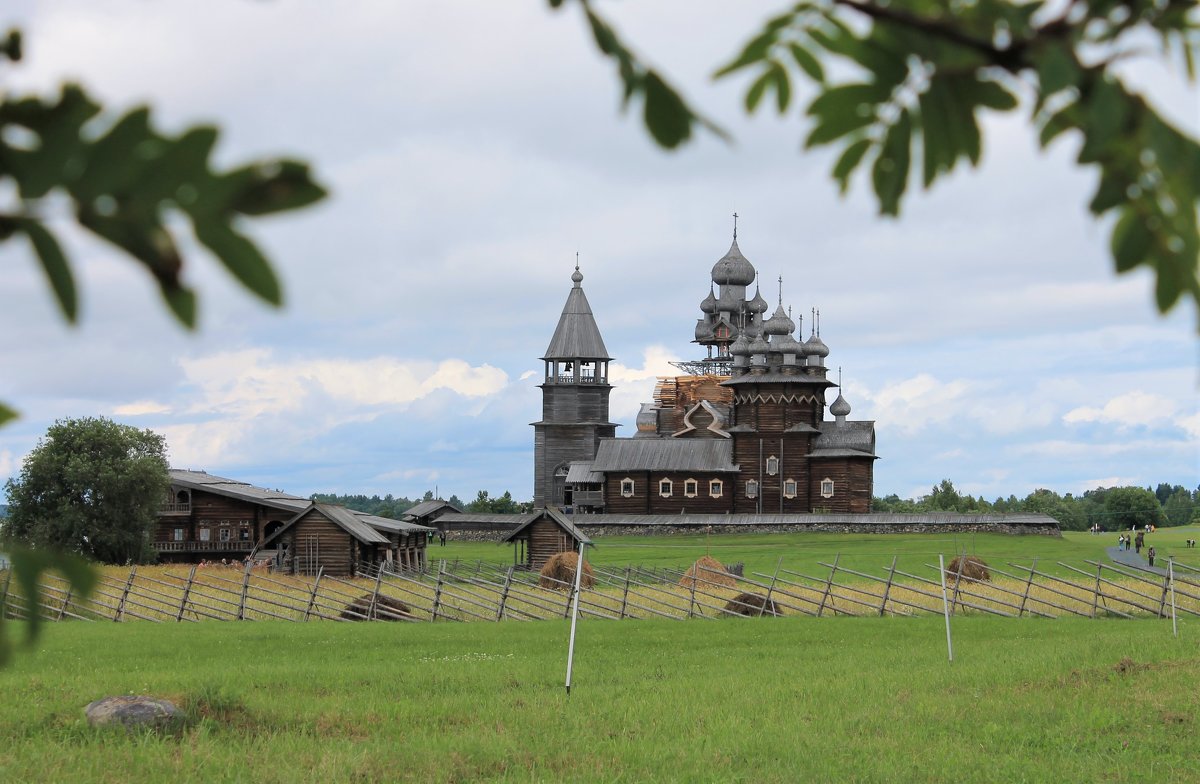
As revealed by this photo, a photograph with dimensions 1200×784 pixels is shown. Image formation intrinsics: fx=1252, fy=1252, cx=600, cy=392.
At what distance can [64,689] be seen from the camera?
1330 centimetres

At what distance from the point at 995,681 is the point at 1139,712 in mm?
2434

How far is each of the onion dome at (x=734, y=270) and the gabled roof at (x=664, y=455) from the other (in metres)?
23.8

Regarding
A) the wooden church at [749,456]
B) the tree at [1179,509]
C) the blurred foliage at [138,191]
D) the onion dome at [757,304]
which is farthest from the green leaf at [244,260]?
the tree at [1179,509]

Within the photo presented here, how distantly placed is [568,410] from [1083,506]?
62044 mm

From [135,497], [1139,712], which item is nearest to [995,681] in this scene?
[1139,712]

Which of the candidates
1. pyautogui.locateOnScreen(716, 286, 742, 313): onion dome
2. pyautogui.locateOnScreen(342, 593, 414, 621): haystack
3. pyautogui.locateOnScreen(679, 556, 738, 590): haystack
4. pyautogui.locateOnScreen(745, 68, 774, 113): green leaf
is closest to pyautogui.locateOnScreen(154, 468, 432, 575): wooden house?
pyautogui.locateOnScreen(679, 556, 738, 590): haystack

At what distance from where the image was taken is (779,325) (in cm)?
6266

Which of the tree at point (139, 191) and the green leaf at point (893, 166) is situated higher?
the green leaf at point (893, 166)

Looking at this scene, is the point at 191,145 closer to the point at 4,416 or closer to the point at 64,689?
the point at 4,416

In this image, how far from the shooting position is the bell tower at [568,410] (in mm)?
68688

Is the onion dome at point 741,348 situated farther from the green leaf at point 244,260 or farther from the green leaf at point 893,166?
the green leaf at point 244,260

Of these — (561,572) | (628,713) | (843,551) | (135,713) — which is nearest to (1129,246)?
(135,713)

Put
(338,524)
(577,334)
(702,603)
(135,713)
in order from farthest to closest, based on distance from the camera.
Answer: (577,334)
(338,524)
(702,603)
(135,713)

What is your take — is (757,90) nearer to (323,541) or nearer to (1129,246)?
(1129,246)
